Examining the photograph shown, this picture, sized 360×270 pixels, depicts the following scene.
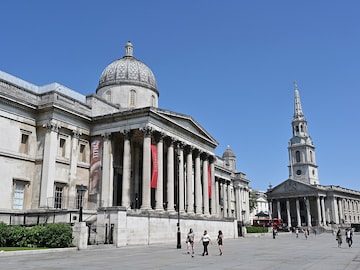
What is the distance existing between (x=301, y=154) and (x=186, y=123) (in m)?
88.1

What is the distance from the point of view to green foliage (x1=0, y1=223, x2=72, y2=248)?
23266 mm

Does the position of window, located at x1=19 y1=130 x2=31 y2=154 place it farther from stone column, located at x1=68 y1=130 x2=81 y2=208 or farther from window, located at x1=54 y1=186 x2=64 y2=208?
window, located at x1=54 y1=186 x2=64 y2=208

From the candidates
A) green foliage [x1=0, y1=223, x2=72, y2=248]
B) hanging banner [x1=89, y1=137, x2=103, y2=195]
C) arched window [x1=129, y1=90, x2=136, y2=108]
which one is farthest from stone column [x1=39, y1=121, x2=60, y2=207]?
arched window [x1=129, y1=90, x2=136, y2=108]

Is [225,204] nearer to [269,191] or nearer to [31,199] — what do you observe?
[31,199]

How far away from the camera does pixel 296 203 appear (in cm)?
11231

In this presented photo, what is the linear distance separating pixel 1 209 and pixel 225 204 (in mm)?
44115

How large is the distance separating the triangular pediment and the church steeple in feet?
262

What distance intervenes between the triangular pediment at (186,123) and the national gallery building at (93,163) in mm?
126

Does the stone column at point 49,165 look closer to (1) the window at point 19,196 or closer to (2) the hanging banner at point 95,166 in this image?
(1) the window at point 19,196

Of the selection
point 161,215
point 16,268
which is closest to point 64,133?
point 161,215

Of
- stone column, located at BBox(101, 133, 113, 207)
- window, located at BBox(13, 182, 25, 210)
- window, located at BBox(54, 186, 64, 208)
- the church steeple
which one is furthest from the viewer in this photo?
the church steeple

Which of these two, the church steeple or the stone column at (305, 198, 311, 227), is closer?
the stone column at (305, 198, 311, 227)

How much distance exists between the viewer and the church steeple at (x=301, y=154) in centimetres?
11862

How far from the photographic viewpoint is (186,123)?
4128 cm
